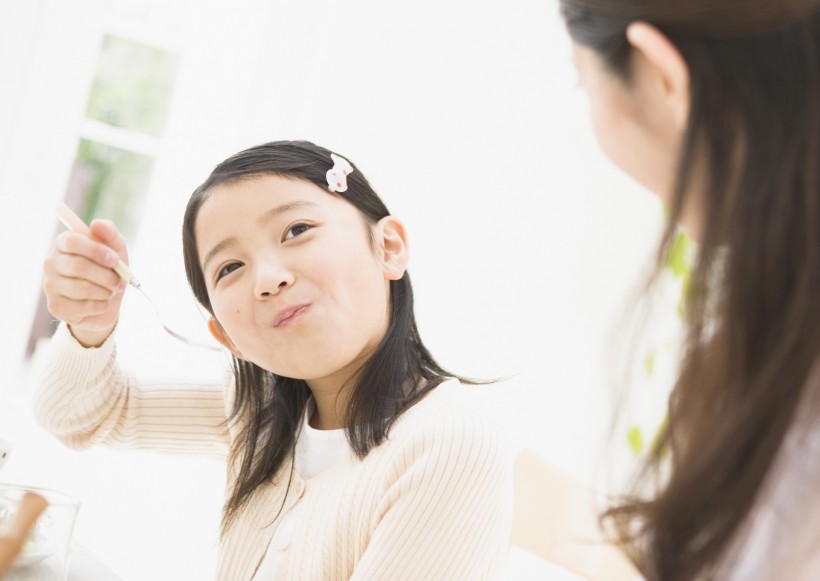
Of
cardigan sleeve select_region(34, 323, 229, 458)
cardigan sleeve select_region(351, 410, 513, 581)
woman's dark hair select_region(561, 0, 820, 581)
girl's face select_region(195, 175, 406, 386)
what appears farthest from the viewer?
cardigan sleeve select_region(34, 323, 229, 458)

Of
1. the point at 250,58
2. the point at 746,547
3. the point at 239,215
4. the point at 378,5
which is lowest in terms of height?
the point at 746,547

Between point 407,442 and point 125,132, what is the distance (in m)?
1.86

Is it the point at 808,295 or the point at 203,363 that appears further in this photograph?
the point at 203,363

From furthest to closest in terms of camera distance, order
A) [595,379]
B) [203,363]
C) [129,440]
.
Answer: [203,363]
[595,379]
[129,440]

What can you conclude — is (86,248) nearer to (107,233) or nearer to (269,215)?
(107,233)

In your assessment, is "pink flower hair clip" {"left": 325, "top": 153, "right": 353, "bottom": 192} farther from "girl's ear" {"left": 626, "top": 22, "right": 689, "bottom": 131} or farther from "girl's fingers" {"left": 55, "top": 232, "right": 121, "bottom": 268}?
"girl's ear" {"left": 626, "top": 22, "right": 689, "bottom": 131}

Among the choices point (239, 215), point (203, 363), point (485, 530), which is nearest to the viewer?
point (485, 530)

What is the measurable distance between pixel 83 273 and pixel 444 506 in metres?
0.63

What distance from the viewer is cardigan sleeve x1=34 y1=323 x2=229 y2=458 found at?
51.8 inches

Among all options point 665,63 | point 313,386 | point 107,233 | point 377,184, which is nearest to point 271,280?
point 313,386

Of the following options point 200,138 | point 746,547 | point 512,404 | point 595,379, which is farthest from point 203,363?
point 746,547

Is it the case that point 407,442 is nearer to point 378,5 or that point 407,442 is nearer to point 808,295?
point 808,295

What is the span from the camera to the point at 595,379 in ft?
6.70

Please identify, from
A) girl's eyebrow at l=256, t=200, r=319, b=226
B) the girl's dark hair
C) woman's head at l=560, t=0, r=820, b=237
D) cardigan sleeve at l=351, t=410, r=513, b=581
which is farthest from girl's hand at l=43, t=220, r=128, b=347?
woman's head at l=560, t=0, r=820, b=237
